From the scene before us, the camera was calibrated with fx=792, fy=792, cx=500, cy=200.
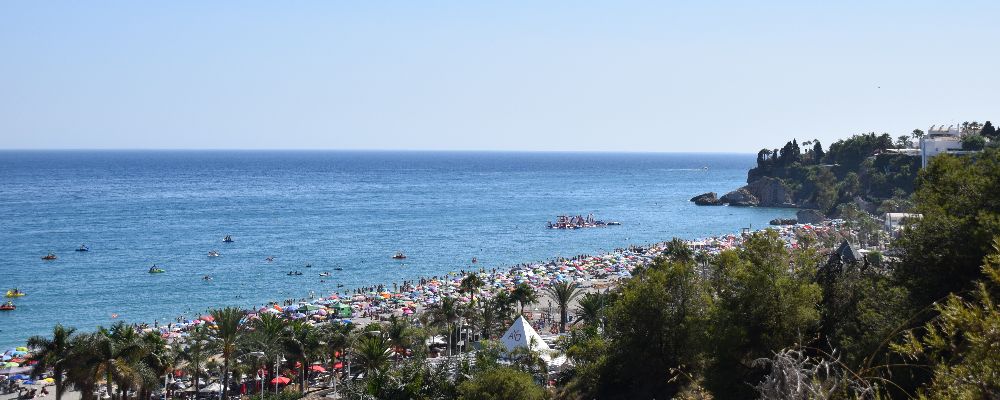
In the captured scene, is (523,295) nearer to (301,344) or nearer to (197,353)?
(301,344)

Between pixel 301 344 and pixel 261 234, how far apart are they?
5427 centimetres

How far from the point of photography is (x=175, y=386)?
98.1 feet

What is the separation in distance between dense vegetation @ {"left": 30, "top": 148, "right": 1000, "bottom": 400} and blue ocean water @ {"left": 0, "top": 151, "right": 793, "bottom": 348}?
20564 millimetres

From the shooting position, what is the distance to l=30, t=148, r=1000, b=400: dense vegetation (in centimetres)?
1495

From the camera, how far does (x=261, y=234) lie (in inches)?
3113

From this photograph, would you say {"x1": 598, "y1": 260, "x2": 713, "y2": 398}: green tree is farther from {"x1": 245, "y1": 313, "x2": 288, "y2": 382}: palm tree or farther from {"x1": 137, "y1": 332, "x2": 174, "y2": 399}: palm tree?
{"x1": 137, "y1": 332, "x2": 174, "y2": 399}: palm tree

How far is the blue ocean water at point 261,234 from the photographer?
51031mm

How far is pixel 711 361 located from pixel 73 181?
157 meters

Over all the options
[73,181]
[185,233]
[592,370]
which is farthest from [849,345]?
[73,181]

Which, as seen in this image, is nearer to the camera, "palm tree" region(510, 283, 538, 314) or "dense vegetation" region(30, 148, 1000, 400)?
"dense vegetation" region(30, 148, 1000, 400)

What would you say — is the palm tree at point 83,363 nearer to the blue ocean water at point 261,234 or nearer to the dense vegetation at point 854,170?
the blue ocean water at point 261,234

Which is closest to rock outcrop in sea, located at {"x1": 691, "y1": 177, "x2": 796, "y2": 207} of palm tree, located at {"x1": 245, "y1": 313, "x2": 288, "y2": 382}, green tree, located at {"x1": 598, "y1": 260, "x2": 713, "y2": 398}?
palm tree, located at {"x1": 245, "y1": 313, "x2": 288, "y2": 382}

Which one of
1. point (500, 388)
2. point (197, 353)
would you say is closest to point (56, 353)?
point (197, 353)

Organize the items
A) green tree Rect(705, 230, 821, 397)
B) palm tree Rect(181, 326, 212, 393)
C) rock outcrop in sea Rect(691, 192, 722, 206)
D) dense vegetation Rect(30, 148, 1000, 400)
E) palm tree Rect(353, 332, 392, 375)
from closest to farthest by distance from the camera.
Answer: dense vegetation Rect(30, 148, 1000, 400)
green tree Rect(705, 230, 821, 397)
palm tree Rect(181, 326, 212, 393)
palm tree Rect(353, 332, 392, 375)
rock outcrop in sea Rect(691, 192, 722, 206)
